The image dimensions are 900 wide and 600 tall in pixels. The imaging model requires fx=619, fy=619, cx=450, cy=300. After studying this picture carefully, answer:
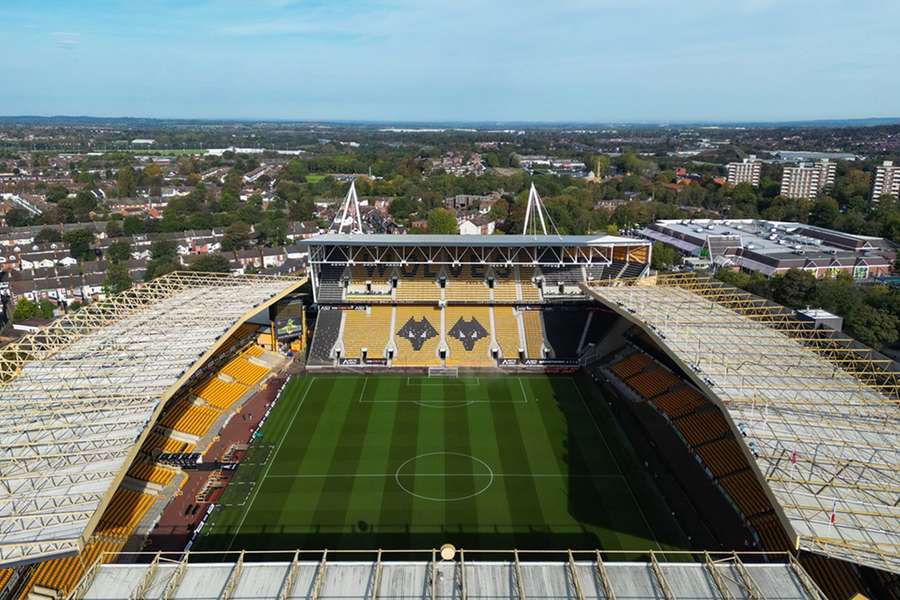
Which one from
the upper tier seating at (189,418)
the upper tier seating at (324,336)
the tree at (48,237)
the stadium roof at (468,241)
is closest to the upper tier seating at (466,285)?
the stadium roof at (468,241)

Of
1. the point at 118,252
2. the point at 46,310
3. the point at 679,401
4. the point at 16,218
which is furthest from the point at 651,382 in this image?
the point at 16,218

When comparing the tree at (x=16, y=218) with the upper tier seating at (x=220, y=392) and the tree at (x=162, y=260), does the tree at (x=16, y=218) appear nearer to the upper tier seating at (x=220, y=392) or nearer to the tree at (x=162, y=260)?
the tree at (x=162, y=260)

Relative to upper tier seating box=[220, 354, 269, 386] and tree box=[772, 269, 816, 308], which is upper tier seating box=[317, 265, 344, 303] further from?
tree box=[772, 269, 816, 308]

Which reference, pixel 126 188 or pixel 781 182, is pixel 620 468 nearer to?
pixel 781 182

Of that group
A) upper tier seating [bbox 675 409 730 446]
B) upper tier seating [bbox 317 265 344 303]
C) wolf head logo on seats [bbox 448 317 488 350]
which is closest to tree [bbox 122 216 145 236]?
upper tier seating [bbox 317 265 344 303]

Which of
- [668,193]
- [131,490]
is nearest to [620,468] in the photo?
[131,490]
